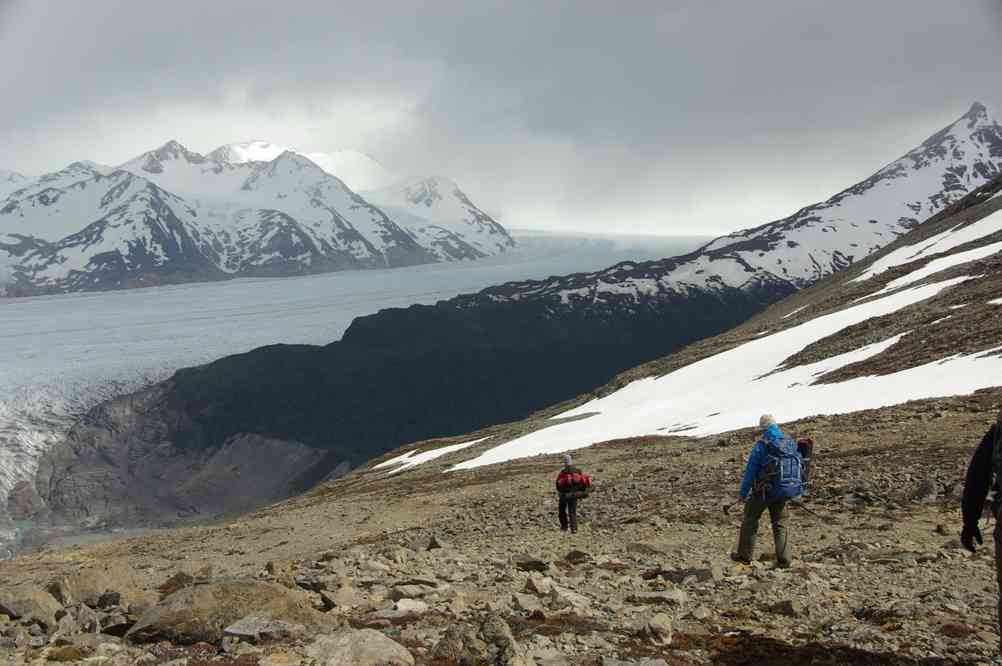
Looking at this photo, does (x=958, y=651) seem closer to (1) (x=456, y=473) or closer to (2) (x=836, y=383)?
(2) (x=836, y=383)

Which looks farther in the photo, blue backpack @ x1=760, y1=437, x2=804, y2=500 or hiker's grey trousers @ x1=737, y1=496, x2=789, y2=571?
blue backpack @ x1=760, y1=437, x2=804, y2=500

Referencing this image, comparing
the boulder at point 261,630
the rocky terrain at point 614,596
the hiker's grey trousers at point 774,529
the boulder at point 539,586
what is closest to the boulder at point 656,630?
the rocky terrain at point 614,596

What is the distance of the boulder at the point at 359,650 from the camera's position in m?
9.19

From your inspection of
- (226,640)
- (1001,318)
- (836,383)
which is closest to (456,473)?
(836,383)

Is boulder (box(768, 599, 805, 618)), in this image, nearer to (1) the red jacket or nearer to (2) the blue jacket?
(2) the blue jacket

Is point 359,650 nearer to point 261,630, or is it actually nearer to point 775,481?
point 261,630

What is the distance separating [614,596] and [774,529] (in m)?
3.46

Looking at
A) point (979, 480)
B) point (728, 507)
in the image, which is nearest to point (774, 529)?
point (728, 507)

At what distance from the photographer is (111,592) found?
44.2ft

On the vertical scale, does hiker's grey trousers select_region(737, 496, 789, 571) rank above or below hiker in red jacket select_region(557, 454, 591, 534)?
above

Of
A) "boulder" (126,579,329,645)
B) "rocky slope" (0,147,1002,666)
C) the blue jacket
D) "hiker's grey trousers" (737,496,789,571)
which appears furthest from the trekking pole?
"boulder" (126,579,329,645)

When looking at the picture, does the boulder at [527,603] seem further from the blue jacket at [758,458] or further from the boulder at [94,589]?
the boulder at [94,589]

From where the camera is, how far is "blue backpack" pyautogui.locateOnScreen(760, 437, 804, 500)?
1437 cm

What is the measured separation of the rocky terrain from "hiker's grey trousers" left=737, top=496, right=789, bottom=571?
28 cm
